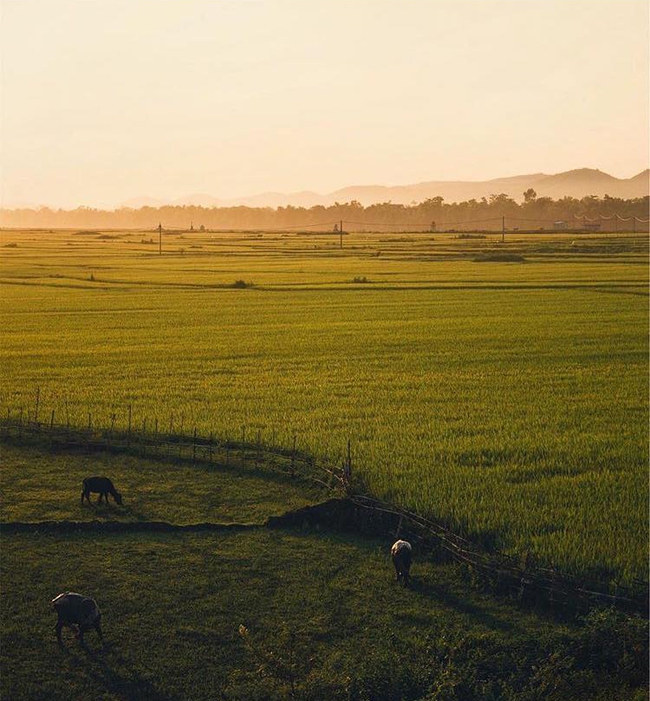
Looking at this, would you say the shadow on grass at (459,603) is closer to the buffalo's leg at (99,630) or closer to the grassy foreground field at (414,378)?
the grassy foreground field at (414,378)

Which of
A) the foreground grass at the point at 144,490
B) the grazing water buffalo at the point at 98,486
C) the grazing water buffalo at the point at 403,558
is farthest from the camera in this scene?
the grazing water buffalo at the point at 98,486

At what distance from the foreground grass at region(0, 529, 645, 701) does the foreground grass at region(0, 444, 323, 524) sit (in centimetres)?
110

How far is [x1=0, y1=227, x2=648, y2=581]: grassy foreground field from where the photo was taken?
41.1ft

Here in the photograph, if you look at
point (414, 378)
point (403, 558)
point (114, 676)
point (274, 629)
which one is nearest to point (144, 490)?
point (274, 629)

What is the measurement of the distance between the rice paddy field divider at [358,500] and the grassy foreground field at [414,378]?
1.53 feet

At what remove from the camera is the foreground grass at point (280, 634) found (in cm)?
805

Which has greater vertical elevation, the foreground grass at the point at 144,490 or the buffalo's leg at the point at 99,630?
the foreground grass at the point at 144,490

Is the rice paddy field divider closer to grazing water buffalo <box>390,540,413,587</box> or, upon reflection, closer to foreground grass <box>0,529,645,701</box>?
foreground grass <box>0,529,645,701</box>

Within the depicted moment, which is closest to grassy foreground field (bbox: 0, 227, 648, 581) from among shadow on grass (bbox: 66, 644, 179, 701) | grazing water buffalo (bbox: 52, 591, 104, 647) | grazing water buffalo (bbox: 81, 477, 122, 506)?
grazing water buffalo (bbox: 81, 477, 122, 506)

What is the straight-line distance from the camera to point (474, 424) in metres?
17.0

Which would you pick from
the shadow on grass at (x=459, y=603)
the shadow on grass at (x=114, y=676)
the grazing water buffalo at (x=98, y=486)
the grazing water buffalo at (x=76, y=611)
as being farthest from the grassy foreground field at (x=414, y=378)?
the grazing water buffalo at (x=76, y=611)

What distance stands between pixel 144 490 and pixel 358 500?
3.51 meters

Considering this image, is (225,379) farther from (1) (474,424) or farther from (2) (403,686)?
(2) (403,686)

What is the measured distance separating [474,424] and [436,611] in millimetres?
7828
